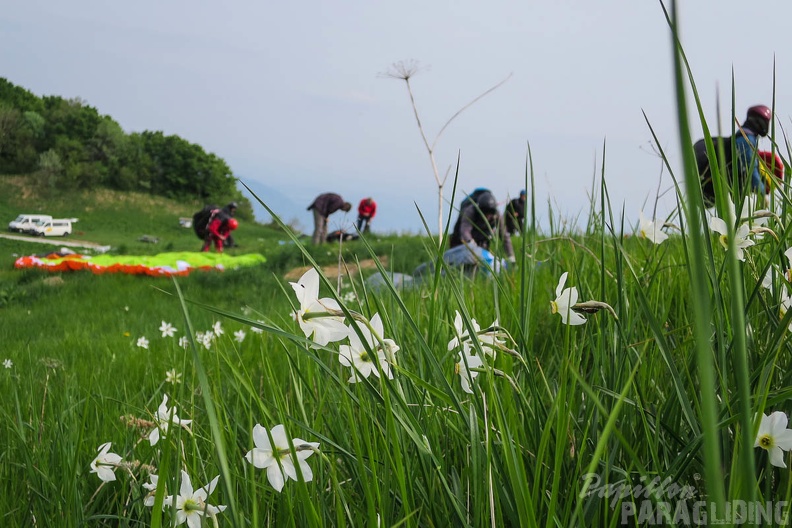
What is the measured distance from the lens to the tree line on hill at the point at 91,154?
71.9ft

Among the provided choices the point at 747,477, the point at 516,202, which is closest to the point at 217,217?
the point at 516,202

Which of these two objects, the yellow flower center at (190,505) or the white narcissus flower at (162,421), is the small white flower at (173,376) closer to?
the white narcissus flower at (162,421)

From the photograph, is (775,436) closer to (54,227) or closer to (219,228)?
(219,228)

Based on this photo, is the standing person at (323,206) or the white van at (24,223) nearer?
the standing person at (323,206)

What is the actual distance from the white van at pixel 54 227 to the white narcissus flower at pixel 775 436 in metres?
20.0

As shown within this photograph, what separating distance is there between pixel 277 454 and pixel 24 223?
794 inches

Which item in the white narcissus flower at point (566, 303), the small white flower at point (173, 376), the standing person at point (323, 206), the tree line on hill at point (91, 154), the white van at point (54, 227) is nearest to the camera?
the white narcissus flower at point (566, 303)

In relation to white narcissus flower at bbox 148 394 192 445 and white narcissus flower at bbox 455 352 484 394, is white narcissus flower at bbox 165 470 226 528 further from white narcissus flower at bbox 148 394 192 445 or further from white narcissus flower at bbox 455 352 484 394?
white narcissus flower at bbox 455 352 484 394

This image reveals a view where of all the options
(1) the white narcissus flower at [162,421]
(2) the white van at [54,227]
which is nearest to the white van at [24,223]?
(2) the white van at [54,227]

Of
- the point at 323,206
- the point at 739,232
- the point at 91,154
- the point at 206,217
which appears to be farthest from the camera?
the point at 91,154

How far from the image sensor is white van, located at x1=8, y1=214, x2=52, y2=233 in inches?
680

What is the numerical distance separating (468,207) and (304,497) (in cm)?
634

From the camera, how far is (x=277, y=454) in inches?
28.1

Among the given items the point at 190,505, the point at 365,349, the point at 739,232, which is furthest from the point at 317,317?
the point at 739,232
